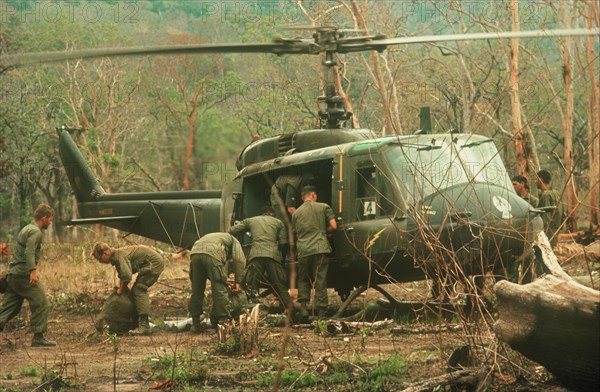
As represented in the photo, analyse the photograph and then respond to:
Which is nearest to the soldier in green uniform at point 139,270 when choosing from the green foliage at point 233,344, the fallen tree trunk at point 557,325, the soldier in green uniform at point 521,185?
the green foliage at point 233,344

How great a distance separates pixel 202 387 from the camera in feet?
27.5

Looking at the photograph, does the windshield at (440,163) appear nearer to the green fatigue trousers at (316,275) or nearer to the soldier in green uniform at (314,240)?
the soldier in green uniform at (314,240)

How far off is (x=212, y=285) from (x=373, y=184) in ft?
7.53

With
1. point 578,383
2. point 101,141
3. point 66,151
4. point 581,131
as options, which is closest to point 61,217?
point 101,141

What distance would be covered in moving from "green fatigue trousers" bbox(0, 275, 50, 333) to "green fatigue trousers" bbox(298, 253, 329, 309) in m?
3.03

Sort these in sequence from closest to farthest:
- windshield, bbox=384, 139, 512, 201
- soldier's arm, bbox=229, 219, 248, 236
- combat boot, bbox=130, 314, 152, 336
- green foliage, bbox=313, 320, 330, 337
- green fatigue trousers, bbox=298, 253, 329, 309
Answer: green foliage, bbox=313, 320, 330, 337
windshield, bbox=384, 139, 512, 201
green fatigue trousers, bbox=298, 253, 329, 309
combat boot, bbox=130, 314, 152, 336
soldier's arm, bbox=229, 219, 248, 236

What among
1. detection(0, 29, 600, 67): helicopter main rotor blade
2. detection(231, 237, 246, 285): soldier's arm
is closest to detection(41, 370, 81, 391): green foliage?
detection(0, 29, 600, 67): helicopter main rotor blade

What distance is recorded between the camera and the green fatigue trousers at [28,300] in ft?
38.7

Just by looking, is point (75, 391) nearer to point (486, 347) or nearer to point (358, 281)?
point (486, 347)

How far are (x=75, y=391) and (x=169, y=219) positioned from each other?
685cm

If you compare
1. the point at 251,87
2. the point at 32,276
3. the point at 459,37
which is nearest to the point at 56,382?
the point at 32,276

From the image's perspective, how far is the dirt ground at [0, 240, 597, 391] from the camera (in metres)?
7.78

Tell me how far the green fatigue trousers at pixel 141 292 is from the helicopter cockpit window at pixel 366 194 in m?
2.86

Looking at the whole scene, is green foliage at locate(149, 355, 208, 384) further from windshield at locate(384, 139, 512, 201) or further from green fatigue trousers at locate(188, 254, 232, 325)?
windshield at locate(384, 139, 512, 201)
